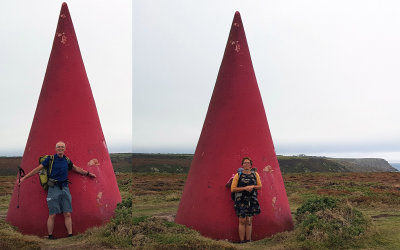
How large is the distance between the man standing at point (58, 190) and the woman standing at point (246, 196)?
3.01 metres

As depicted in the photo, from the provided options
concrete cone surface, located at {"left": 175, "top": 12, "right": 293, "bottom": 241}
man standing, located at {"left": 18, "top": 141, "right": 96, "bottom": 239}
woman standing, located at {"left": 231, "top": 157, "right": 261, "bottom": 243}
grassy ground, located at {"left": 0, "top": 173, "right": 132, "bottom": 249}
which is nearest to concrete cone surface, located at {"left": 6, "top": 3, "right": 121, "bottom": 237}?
man standing, located at {"left": 18, "top": 141, "right": 96, "bottom": 239}

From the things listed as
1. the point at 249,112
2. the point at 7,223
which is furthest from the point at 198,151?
the point at 7,223

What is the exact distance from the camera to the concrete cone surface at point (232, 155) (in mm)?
6133

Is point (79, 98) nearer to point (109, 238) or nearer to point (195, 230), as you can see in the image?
point (109, 238)

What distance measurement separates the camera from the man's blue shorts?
20.0 ft

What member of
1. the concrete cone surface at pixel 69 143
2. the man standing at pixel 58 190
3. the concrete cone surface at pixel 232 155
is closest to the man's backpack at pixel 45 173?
the man standing at pixel 58 190

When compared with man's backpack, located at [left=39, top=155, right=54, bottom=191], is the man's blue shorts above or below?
below

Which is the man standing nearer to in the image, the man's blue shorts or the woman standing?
the man's blue shorts

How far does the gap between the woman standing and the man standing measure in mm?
3010

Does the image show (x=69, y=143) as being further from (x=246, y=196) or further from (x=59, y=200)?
(x=246, y=196)

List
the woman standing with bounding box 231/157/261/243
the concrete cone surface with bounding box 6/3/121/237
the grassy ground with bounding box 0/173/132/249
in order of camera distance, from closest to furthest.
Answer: the grassy ground with bounding box 0/173/132/249 < the woman standing with bounding box 231/157/261/243 < the concrete cone surface with bounding box 6/3/121/237

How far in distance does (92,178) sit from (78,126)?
3.68 ft

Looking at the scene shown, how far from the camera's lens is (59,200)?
617cm

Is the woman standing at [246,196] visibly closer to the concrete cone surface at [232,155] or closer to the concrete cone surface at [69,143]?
the concrete cone surface at [232,155]
